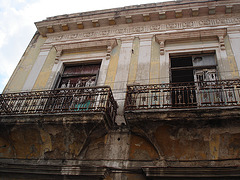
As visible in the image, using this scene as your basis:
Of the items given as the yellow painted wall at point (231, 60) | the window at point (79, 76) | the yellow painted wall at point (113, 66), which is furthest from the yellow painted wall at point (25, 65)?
the yellow painted wall at point (231, 60)

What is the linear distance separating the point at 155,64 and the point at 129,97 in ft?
6.53

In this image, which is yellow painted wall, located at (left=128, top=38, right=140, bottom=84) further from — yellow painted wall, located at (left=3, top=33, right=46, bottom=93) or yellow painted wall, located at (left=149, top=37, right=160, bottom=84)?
yellow painted wall, located at (left=3, top=33, right=46, bottom=93)

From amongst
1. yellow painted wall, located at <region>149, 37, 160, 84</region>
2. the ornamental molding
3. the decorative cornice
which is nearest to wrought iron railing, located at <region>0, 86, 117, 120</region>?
yellow painted wall, located at <region>149, 37, 160, 84</region>

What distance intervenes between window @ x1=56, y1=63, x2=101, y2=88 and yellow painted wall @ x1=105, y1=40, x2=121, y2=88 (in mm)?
529

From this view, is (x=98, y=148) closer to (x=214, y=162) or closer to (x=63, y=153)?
(x=63, y=153)

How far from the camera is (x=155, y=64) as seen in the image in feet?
24.3

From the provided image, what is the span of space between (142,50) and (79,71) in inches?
92.4

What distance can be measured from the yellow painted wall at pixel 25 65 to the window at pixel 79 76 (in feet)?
4.47

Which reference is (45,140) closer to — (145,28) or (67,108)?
(67,108)

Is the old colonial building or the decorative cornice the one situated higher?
the decorative cornice

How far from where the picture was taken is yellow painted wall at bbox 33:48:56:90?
7761mm

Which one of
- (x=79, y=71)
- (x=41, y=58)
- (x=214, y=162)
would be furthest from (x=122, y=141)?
(x=41, y=58)

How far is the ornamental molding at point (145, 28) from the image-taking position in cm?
825

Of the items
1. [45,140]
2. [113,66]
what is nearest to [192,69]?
[113,66]
